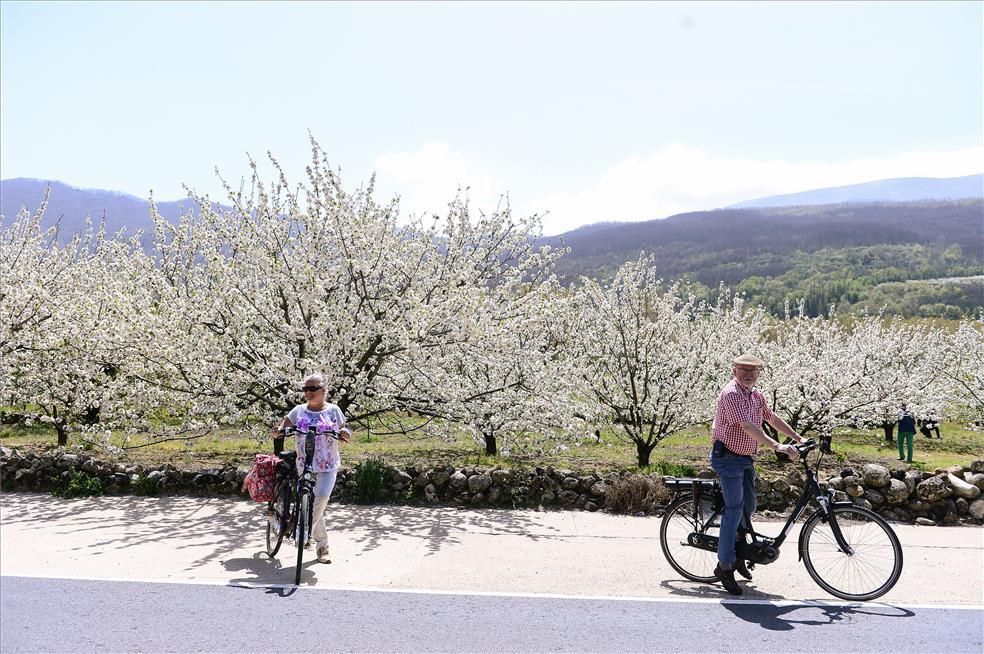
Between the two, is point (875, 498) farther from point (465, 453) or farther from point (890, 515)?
point (465, 453)

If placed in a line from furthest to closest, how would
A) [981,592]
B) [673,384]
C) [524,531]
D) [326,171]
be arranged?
[673,384], [326,171], [524,531], [981,592]

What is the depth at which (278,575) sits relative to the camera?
5988 millimetres

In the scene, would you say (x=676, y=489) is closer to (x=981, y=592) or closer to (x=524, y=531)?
Result: (x=524, y=531)

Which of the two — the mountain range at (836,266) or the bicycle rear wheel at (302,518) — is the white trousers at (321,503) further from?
the mountain range at (836,266)

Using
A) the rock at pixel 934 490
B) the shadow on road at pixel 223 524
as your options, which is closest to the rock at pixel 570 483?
the shadow on road at pixel 223 524

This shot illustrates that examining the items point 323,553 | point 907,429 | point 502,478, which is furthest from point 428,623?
point 907,429

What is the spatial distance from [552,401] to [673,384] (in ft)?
12.8

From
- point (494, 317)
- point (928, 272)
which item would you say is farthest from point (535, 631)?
point (928, 272)

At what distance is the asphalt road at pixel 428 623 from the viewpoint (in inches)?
179

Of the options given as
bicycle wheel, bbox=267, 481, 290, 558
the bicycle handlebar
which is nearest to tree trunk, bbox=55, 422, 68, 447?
bicycle wheel, bbox=267, 481, 290, 558

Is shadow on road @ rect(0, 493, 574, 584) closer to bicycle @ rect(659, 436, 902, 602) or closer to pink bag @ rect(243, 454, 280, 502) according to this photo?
pink bag @ rect(243, 454, 280, 502)

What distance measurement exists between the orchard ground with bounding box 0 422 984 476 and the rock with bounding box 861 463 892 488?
7.02 feet

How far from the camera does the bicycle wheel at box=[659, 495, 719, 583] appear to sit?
20.5ft

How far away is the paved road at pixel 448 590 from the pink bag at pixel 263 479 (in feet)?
1.91
